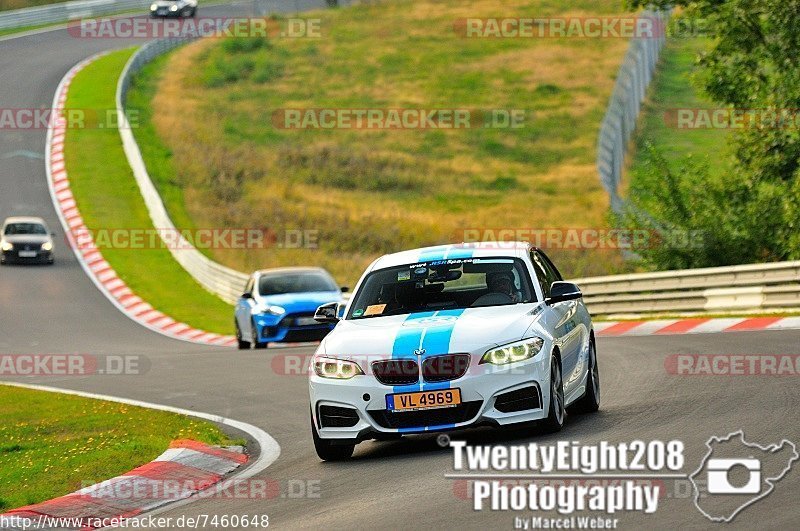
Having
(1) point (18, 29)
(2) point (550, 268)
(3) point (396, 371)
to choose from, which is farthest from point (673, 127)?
(3) point (396, 371)

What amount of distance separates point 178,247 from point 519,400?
102 ft

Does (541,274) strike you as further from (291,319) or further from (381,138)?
(381,138)

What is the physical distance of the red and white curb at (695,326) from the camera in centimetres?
1962

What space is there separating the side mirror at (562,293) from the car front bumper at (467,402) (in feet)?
3.55

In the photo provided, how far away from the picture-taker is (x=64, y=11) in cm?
8181

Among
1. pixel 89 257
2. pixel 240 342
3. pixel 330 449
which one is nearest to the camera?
pixel 330 449

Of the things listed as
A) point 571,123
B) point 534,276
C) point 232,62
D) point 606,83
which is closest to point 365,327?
point 534,276

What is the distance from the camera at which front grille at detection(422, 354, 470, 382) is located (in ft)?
34.2

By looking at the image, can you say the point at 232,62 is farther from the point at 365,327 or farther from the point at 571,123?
the point at 365,327

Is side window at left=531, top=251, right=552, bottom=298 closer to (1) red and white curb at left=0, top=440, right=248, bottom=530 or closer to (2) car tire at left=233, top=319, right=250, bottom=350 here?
(1) red and white curb at left=0, top=440, right=248, bottom=530

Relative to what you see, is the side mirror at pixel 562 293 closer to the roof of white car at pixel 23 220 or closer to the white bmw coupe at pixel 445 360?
the white bmw coupe at pixel 445 360

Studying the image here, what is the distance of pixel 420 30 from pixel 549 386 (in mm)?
69905

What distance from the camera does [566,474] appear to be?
885cm

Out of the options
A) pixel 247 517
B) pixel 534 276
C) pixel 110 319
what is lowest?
pixel 110 319
